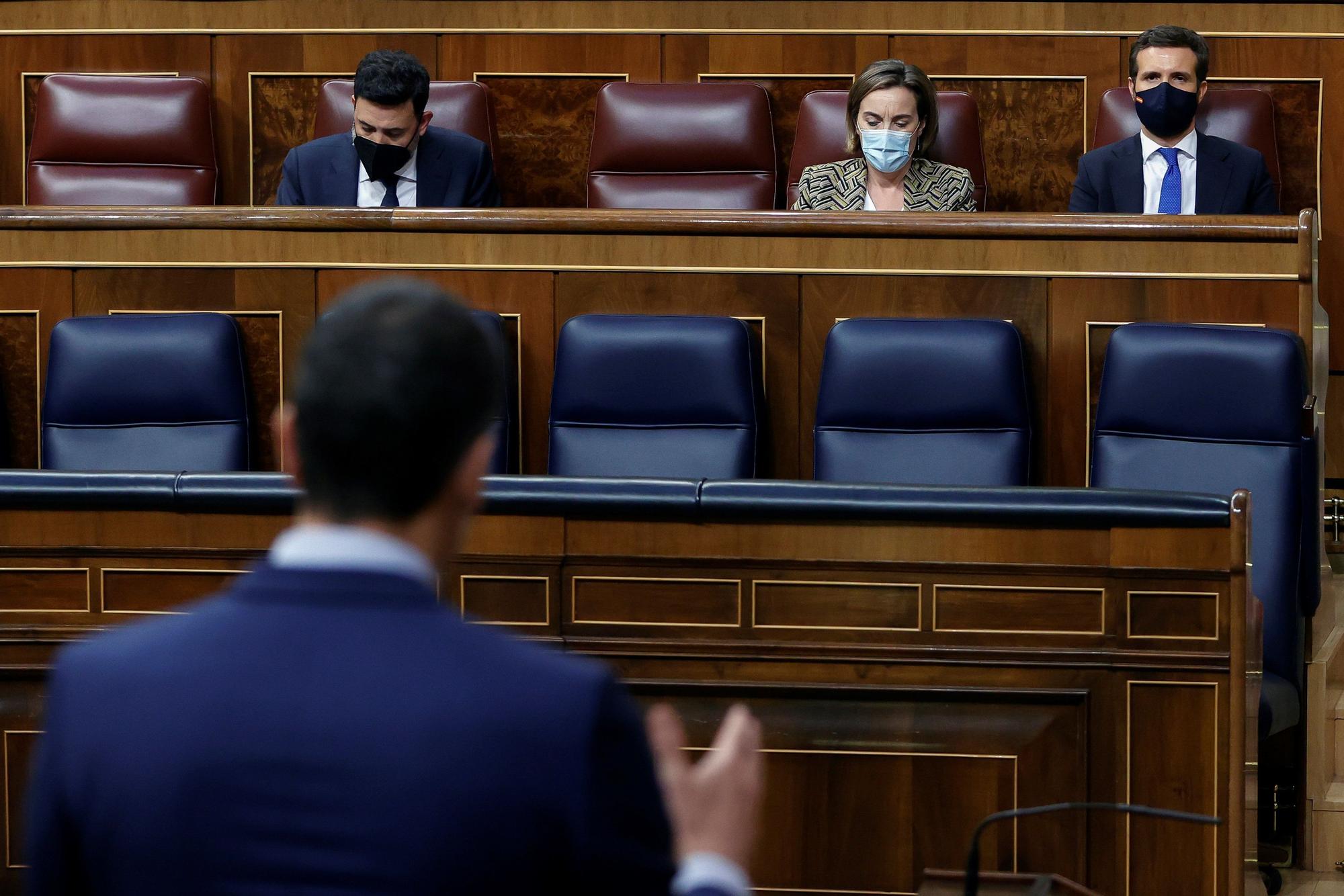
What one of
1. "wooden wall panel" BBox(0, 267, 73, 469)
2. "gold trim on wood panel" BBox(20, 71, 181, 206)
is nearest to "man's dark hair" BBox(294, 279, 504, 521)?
"wooden wall panel" BBox(0, 267, 73, 469)

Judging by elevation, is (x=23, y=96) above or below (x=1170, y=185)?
above

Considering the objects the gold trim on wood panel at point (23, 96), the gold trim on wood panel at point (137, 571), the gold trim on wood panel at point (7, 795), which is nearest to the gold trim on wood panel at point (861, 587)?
the gold trim on wood panel at point (137, 571)

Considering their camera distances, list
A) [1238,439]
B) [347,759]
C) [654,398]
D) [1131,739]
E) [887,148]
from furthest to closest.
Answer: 1. [887,148]
2. [654,398]
3. [1238,439]
4. [1131,739]
5. [347,759]

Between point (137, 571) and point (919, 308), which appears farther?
point (919, 308)

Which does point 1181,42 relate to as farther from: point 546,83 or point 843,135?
point 546,83

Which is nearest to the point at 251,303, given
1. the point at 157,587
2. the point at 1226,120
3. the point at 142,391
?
the point at 142,391

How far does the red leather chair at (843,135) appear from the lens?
1518 millimetres

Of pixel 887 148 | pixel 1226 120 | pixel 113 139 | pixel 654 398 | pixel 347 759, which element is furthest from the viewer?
pixel 113 139

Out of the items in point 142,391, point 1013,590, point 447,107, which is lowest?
point 1013,590

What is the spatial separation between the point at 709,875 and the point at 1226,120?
1.32 meters

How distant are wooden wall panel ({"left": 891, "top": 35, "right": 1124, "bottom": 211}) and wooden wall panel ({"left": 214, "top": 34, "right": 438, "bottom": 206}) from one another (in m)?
0.50

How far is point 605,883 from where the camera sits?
A: 32cm

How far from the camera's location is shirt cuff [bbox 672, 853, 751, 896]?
347mm

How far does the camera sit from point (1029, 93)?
64.1 inches
